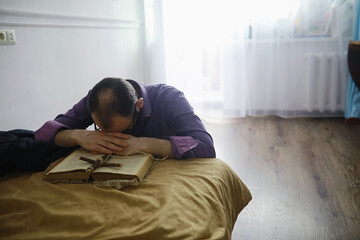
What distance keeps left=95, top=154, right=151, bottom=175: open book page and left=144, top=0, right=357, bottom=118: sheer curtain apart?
244 cm

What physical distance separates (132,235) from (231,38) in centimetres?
289

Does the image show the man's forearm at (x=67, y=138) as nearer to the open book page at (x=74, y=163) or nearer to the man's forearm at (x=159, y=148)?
the open book page at (x=74, y=163)

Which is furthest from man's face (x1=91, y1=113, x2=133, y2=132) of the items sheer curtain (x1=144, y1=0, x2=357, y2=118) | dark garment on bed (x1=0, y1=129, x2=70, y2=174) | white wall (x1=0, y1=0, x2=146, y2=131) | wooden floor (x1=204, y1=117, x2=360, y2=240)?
sheer curtain (x1=144, y1=0, x2=357, y2=118)

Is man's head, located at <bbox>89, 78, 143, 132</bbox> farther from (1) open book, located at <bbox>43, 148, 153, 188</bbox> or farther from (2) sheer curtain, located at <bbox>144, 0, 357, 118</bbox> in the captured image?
(2) sheer curtain, located at <bbox>144, 0, 357, 118</bbox>

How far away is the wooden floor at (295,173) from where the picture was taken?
157 centimetres

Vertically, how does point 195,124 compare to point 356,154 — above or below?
above

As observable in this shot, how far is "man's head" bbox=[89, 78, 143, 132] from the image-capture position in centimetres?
110

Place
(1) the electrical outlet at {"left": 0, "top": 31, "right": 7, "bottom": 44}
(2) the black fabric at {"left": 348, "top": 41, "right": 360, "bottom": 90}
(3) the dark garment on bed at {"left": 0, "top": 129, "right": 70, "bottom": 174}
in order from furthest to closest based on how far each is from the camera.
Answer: (2) the black fabric at {"left": 348, "top": 41, "right": 360, "bottom": 90}, (1) the electrical outlet at {"left": 0, "top": 31, "right": 7, "bottom": 44}, (3) the dark garment on bed at {"left": 0, "top": 129, "right": 70, "bottom": 174}

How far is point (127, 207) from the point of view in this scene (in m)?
0.84

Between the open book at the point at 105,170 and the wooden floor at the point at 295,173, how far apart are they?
28.4 inches

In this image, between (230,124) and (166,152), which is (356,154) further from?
(166,152)

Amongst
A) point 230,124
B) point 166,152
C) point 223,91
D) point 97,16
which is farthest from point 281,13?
point 166,152

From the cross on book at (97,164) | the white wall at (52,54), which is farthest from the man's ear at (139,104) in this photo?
the white wall at (52,54)

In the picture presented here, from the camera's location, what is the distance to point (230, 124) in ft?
10.8
